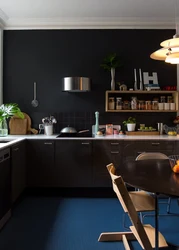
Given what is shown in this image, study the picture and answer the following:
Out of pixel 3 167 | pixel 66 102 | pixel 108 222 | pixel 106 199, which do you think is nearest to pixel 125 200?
pixel 108 222

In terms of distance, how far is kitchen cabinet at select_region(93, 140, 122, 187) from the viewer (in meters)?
3.93

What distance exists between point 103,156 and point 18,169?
1203mm

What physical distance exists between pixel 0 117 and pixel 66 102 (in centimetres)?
115

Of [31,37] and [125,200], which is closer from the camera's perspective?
[125,200]

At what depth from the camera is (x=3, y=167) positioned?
2893 mm

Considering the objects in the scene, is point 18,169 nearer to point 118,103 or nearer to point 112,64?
point 118,103

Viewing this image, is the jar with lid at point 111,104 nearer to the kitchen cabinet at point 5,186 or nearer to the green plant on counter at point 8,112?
the green plant on counter at point 8,112

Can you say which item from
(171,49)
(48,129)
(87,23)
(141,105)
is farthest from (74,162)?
(87,23)

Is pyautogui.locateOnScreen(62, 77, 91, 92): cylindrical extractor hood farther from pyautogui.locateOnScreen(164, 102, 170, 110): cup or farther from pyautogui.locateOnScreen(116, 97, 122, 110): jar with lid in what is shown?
pyautogui.locateOnScreen(164, 102, 170, 110): cup

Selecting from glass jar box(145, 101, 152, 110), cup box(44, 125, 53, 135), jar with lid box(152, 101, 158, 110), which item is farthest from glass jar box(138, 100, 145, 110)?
cup box(44, 125, 53, 135)

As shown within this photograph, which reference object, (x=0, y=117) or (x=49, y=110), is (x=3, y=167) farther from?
(x=49, y=110)

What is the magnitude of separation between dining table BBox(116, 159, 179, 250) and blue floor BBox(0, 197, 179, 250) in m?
0.73

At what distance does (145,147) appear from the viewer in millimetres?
3924

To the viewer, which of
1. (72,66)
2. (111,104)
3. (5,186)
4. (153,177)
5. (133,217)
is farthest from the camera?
(72,66)
